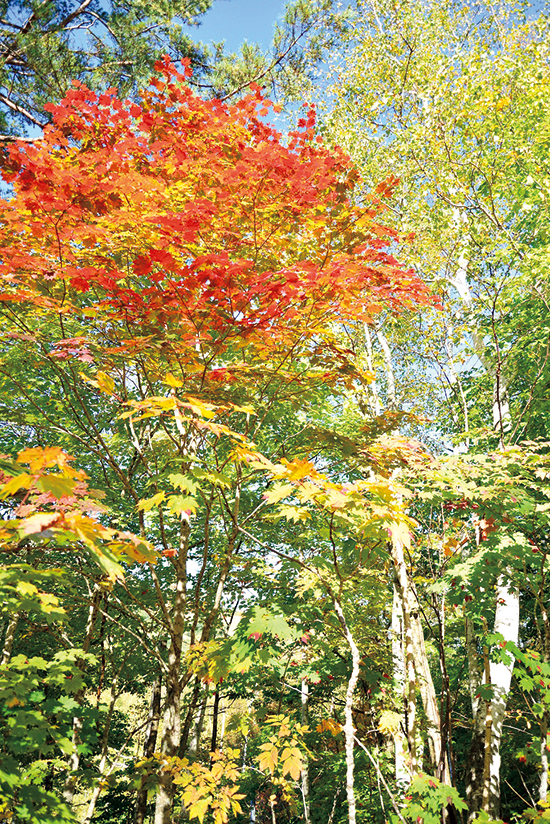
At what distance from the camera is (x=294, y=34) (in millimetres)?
8305

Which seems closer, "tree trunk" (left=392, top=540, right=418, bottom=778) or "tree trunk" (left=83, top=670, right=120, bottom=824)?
"tree trunk" (left=392, top=540, right=418, bottom=778)

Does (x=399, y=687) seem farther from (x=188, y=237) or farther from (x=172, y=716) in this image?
(x=188, y=237)

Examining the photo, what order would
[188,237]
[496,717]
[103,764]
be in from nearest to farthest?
[188,237] < [496,717] < [103,764]

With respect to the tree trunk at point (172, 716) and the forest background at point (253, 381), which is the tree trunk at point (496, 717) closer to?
the forest background at point (253, 381)

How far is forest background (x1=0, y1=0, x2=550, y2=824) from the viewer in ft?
9.50

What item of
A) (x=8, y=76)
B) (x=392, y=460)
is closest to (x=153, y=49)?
(x=8, y=76)

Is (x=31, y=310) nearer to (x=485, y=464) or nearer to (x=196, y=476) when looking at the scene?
(x=196, y=476)

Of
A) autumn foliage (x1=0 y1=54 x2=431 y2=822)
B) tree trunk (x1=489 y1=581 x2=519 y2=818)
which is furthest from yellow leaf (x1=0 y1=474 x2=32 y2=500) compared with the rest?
tree trunk (x1=489 y1=581 x2=519 y2=818)

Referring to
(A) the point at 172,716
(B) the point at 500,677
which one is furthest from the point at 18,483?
(B) the point at 500,677

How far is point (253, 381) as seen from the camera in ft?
11.5

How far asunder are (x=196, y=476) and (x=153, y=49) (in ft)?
22.6

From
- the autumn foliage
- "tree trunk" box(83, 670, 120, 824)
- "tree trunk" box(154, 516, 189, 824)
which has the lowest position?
"tree trunk" box(83, 670, 120, 824)

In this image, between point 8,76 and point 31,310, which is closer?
point 31,310

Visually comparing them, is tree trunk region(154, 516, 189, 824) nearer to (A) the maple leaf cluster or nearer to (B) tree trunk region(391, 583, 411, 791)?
(A) the maple leaf cluster
